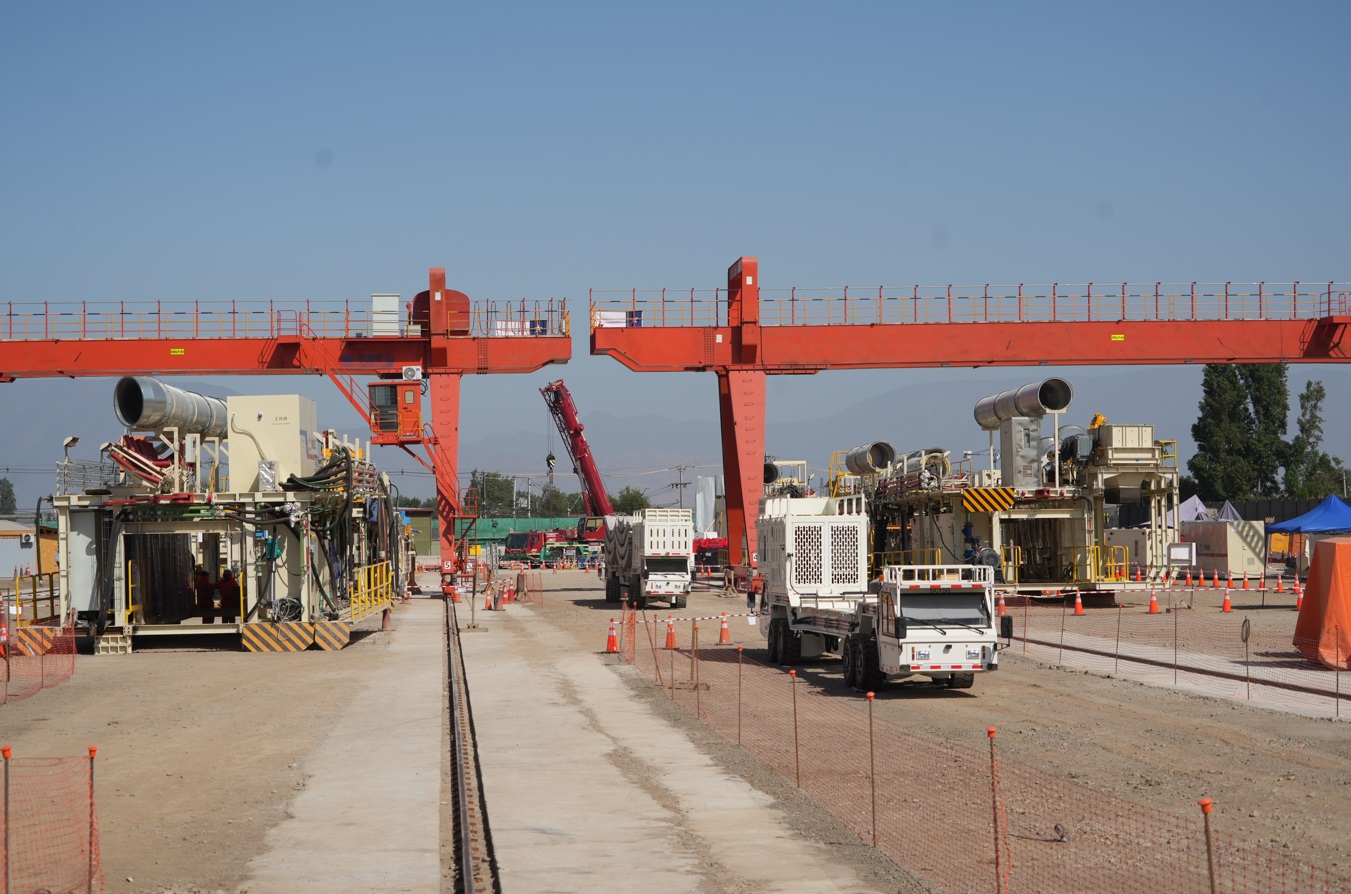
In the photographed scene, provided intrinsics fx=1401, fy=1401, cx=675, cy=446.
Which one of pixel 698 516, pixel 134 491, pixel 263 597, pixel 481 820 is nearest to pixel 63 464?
pixel 134 491

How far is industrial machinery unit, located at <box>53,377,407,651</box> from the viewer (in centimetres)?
2809

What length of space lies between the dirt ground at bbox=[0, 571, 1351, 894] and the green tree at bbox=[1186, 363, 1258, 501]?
70286 millimetres

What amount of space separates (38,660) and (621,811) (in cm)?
1934

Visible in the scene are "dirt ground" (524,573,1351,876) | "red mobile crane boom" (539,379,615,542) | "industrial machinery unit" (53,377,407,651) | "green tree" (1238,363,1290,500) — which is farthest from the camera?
"green tree" (1238,363,1290,500)

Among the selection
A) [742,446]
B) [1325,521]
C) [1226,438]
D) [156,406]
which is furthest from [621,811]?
[1226,438]

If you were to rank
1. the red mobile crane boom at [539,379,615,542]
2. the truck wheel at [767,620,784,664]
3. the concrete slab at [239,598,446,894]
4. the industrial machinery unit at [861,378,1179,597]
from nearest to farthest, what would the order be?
1. the concrete slab at [239,598,446,894]
2. the truck wheel at [767,620,784,664]
3. the industrial machinery unit at [861,378,1179,597]
4. the red mobile crane boom at [539,379,615,542]

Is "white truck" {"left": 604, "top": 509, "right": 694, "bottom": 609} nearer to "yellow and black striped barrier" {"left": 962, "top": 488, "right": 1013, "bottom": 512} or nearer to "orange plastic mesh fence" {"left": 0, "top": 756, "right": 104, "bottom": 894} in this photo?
"yellow and black striped barrier" {"left": 962, "top": 488, "right": 1013, "bottom": 512}

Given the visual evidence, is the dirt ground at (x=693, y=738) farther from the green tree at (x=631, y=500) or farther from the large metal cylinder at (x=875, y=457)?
the green tree at (x=631, y=500)

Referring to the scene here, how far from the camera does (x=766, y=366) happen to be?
147 ft

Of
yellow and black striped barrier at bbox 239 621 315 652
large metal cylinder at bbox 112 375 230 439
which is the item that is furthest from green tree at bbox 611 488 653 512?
yellow and black striped barrier at bbox 239 621 315 652

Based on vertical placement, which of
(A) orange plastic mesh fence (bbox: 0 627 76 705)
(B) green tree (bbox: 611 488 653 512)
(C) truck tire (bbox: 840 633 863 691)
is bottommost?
(A) orange plastic mesh fence (bbox: 0 627 76 705)

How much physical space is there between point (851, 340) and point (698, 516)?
43.9 meters

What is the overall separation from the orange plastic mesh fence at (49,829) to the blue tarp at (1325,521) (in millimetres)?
40768

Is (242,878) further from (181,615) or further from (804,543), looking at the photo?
(181,615)
